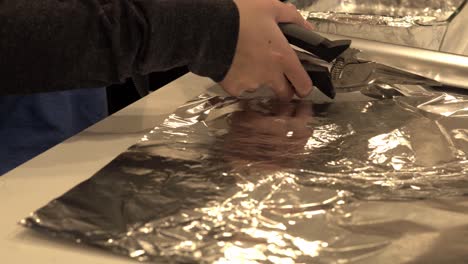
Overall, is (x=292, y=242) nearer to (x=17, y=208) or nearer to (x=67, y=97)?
(x=17, y=208)

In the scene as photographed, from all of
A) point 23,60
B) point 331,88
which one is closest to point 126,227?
point 23,60

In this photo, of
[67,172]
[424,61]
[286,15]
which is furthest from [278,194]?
[424,61]

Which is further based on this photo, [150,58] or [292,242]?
[150,58]

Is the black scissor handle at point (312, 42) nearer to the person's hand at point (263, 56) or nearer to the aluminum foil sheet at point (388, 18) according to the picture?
the person's hand at point (263, 56)

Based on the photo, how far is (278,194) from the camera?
16.3 inches

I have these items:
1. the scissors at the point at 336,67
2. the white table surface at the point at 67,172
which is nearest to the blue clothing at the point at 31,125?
the white table surface at the point at 67,172

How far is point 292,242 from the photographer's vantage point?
0.36 metres

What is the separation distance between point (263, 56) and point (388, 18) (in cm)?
46

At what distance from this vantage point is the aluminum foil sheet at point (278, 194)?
0.35 meters

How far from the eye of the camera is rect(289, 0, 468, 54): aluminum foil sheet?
2.96 ft

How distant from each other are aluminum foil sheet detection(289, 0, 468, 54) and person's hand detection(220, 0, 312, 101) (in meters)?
0.31

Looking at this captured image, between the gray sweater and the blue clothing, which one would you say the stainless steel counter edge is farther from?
the blue clothing

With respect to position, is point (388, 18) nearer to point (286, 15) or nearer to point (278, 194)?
point (286, 15)

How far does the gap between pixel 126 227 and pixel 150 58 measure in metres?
0.23
